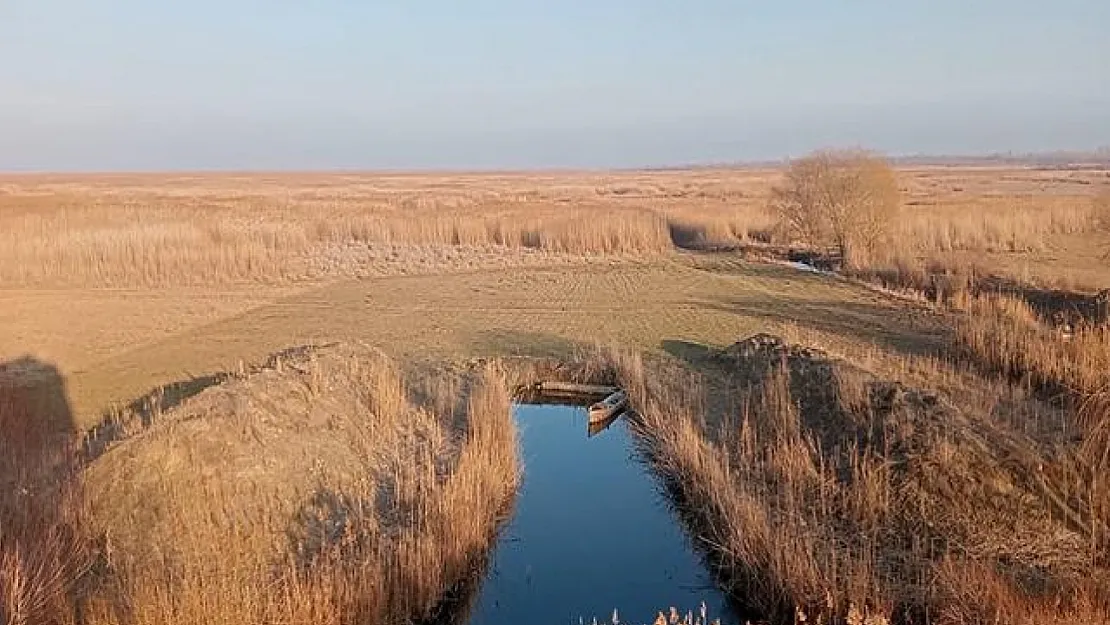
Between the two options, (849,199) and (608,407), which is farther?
(849,199)

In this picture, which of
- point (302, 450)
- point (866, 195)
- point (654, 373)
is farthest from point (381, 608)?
point (866, 195)

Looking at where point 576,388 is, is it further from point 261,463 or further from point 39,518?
point 39,518

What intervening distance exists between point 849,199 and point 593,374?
50.2 ft

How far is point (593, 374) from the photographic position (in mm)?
14945

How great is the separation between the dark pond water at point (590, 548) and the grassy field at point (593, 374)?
0.34 metres

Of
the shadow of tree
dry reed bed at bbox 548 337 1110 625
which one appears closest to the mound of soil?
the shadow of tree

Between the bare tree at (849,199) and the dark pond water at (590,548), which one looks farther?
the bare tree at (849,199)

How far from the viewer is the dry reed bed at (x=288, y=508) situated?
21.1ft

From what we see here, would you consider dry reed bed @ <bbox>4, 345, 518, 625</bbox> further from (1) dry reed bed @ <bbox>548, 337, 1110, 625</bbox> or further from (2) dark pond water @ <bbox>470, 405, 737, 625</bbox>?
(1) dry reed bed @ <bbox>548, 337, 1110, 625</bbox>

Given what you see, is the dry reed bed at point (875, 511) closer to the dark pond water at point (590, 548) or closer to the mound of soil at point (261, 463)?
the dark pond water at point (590, 548)

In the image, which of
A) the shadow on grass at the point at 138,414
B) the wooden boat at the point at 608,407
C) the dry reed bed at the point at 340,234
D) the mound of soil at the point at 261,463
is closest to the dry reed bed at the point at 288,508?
the mound of soil at the point at 261,463

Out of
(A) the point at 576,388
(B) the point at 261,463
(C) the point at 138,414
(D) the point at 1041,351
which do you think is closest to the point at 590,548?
(B) the point at 261,463

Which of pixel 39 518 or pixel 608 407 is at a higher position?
pixel 39 518

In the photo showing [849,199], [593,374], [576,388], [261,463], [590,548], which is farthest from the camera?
[849,199]
